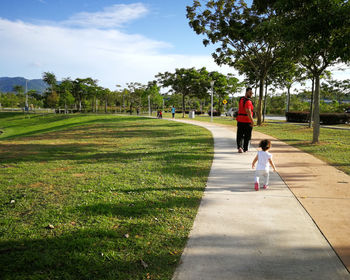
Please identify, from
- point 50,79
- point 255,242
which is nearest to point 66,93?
point 50,79

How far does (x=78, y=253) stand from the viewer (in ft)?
9.37

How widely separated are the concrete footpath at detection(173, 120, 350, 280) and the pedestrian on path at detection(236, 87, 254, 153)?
361 cm

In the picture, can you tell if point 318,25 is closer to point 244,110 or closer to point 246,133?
point 244,110

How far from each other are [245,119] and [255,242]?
5679 mm

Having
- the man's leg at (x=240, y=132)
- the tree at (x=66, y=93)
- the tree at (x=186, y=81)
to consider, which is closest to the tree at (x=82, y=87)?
the tree at (x=66, y=93)

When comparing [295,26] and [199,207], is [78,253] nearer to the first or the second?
[199,207]

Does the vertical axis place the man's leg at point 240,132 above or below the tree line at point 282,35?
below

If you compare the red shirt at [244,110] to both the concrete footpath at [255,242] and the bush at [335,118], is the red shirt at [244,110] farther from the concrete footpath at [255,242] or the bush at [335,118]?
the bush at [335,118]

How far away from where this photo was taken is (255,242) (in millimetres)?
2986

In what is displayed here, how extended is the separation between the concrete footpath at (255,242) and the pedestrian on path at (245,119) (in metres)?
3.61

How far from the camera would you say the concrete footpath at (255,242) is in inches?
97.3

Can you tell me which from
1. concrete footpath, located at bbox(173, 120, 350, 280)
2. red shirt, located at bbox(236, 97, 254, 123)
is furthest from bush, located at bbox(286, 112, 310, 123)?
concrete footpath, located at bbox(173, 120, 350, 280)

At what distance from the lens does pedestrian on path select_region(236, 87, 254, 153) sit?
789 centimetres

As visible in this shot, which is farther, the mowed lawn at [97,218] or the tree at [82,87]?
the tree at [82,87]
